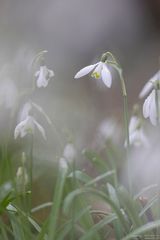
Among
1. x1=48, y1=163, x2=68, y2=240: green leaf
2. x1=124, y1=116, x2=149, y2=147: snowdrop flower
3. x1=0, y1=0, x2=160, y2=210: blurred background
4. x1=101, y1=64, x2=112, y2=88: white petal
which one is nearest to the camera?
x1=48, y1=163, x2=68, y2=240: green leaf

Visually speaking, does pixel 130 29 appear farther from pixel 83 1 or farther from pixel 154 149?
pixel 154 149

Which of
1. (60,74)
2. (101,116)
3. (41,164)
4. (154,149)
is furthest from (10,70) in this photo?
(60,74)

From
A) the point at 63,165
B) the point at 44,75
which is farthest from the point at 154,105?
the point at 44,75

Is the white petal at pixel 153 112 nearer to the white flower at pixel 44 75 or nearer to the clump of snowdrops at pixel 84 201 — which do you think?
the clump of snowdrops at pixel 84 201

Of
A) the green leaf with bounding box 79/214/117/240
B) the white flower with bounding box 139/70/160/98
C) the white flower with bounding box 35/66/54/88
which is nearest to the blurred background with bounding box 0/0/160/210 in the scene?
the white flower with bounding box 139/70/160/98

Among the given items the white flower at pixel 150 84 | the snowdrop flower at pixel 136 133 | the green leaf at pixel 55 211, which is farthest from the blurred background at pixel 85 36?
the green leaf at pixel 55 211

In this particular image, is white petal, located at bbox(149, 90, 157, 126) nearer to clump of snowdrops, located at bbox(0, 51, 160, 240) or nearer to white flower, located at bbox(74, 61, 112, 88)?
clump of snowdrops, located at bbox(0, 51, 160, 240)

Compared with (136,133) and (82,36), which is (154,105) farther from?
(82,36)

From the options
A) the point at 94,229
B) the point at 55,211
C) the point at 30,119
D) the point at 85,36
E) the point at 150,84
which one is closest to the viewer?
the point at 55,211

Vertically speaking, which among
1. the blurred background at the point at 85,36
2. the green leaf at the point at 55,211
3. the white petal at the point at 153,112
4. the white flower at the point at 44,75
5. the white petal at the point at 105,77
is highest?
the blurred background at the point at 85,36

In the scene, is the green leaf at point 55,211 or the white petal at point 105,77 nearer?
the green leaf at point 55,211

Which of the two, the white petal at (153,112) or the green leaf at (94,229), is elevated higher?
the white petal at (153,112)
